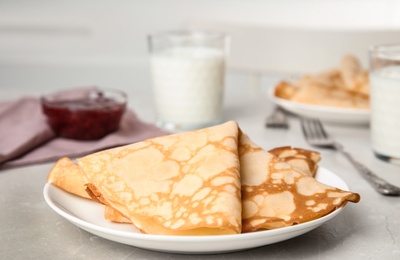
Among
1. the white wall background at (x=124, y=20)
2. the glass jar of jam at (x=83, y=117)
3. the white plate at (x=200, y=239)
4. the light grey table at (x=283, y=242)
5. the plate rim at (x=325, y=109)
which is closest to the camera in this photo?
Answer: the white plate at (x=200, y=239)

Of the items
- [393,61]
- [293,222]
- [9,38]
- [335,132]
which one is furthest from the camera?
[9,38]

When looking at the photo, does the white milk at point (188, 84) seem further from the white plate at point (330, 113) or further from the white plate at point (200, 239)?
the white plate at point (200, 239)

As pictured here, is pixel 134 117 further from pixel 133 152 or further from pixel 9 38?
pixel 9 38

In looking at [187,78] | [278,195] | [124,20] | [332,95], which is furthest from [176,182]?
[124,20]

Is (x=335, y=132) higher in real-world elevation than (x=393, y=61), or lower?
lower

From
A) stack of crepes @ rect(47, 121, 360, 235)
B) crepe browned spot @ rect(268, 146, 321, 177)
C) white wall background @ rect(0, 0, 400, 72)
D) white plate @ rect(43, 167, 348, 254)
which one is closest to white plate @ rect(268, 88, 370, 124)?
crepe browned spot @ rect(268, 146, 321, 177)

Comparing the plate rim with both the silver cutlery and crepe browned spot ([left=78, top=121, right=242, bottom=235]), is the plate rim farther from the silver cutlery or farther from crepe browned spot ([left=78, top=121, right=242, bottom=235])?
crepe browned spot ([left=78, top=121, right=242, bottom=235])

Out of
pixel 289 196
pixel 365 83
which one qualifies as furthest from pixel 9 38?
pixel 289 196

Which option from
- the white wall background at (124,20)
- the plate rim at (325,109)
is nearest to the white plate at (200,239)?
the plate rim at (325,109)
